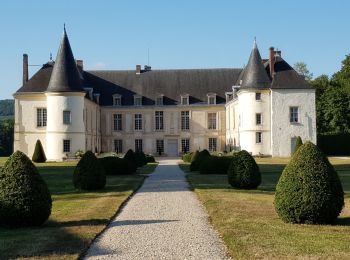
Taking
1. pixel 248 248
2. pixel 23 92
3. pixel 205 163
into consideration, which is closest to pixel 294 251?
pixel 248 248

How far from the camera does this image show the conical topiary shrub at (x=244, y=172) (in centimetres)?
1502

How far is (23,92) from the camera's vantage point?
131ft

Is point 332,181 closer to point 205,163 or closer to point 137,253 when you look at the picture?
point 137,253

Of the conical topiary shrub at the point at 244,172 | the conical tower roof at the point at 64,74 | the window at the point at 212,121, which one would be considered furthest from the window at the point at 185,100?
the conical topiary shrub at the point at 244,172

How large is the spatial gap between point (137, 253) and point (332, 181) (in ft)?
11.8

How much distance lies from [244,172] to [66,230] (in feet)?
24.3

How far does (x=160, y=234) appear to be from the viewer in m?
8.09

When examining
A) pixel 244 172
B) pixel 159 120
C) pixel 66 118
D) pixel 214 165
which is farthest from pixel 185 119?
pixel 244 172

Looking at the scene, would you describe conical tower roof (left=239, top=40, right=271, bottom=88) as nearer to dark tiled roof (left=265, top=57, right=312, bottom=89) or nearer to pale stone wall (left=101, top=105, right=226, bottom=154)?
dark tiled roof (left=265, top=57, right=312, bottom=89)

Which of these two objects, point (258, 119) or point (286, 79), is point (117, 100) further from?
point (286, 79)

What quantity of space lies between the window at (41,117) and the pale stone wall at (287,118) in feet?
53.7

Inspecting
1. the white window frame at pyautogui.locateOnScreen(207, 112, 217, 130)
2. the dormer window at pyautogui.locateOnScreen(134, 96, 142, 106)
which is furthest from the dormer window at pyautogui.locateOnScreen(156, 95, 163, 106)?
the white window frame at pyautogui.locateOnScreen(207, 112, 217, 130)

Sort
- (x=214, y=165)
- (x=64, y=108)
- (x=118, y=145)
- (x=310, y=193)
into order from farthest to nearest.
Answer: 1. (x=118, y=145)
2. (x=64, y=108)
3. (x=214, y=165)
4. (x=310, y=193)

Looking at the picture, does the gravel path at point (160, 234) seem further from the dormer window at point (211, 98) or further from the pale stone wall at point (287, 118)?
the dormer window at point (211, 98)
